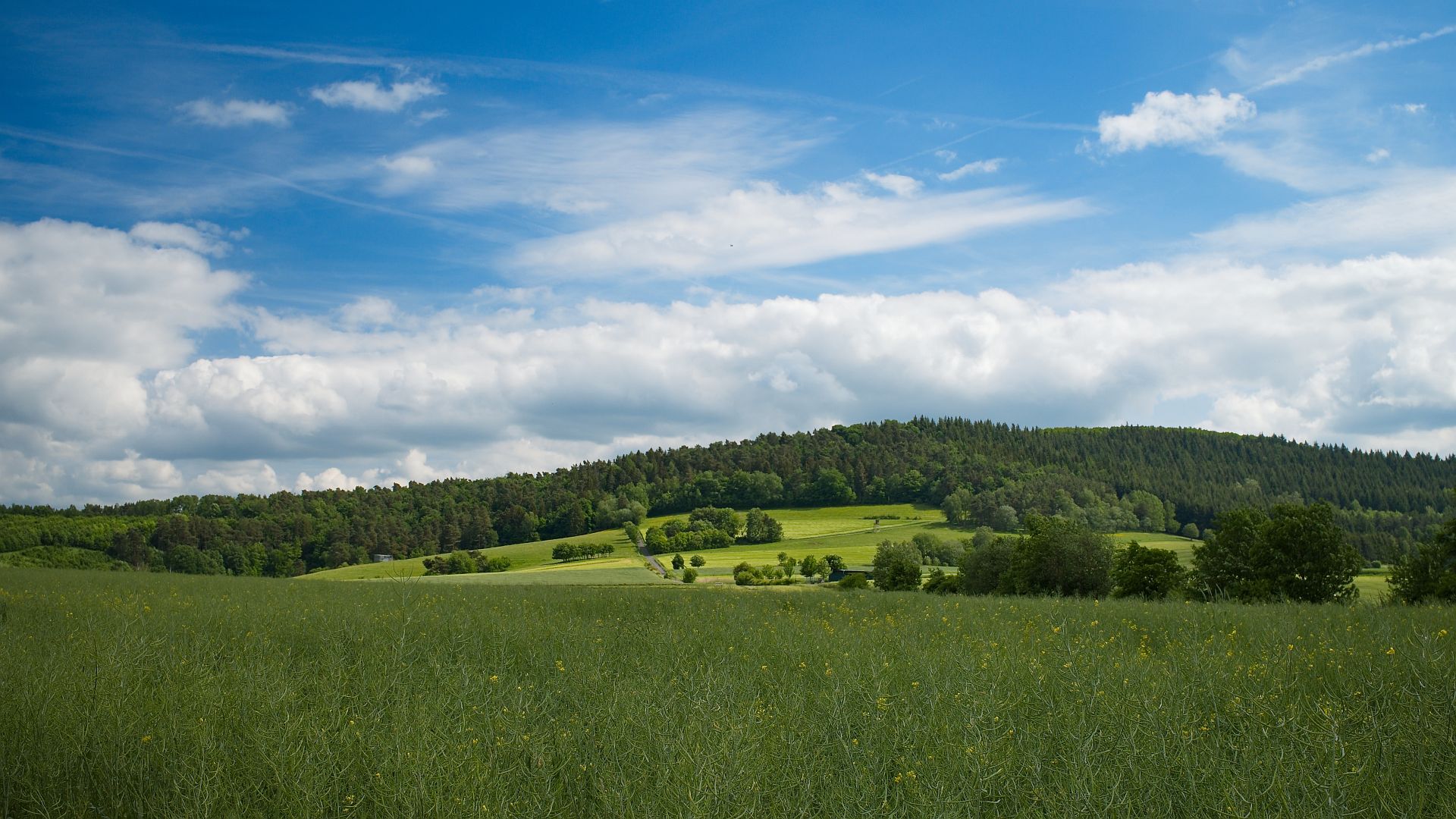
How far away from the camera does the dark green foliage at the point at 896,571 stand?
62.9m

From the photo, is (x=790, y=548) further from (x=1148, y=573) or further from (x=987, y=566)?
(x=1148, y=573)

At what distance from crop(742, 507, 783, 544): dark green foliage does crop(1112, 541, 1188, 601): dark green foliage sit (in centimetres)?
7219

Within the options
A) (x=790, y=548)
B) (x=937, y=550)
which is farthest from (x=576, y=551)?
(x=937, y=550)

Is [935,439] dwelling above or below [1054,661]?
above

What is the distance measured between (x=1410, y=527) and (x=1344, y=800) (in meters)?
154

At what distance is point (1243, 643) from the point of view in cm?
1191

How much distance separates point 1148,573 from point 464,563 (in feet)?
218

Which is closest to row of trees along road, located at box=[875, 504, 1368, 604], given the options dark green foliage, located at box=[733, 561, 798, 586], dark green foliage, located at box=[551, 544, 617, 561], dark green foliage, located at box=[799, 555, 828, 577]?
dark green foliage, located at box=[733, 561, 798, 586]

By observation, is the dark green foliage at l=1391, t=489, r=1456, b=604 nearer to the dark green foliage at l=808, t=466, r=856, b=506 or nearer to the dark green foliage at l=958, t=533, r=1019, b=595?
the dark green foliage at l=958, t=533, r=1019, b=595

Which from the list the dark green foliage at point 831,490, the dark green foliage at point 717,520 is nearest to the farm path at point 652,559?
the dark green foliage at point 717,520

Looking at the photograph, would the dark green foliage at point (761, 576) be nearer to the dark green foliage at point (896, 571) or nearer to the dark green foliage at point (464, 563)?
the dark green foliage at point (896, 571)

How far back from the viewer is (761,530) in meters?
119

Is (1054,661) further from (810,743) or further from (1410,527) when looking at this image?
(1410,527)

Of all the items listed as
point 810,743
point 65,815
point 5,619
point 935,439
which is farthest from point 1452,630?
point 935,439
